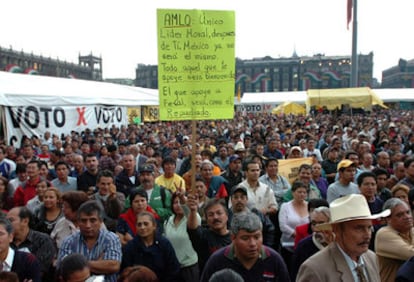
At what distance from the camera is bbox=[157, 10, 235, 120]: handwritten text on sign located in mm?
4422

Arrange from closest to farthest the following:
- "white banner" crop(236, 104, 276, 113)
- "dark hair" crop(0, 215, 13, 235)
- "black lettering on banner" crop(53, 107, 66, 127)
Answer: "dark hair" crop(0, 215, 13, 235) → "black lettering on banner" crop(53, 107, 66, 127) → "white banner" crop(236, 104, 276, 113)

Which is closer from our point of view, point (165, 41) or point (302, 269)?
point (302, 269)

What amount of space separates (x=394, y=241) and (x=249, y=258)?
1.17 meters

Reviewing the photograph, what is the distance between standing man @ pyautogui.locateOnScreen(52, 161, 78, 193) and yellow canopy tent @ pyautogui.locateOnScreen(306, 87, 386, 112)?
14969 mm

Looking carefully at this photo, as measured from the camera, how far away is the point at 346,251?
236 centimetres

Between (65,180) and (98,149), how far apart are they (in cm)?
368

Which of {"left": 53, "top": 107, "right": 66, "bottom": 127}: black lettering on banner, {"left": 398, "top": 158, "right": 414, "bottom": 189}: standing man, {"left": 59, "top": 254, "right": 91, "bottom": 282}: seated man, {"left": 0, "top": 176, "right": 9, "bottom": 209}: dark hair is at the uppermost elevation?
{"left": 53, "top": 107, "right": 66, "bottom": 127}: black lettering on banner

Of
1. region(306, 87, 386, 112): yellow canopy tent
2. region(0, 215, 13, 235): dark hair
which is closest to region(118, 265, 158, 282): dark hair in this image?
region(0, 215, 13, 235): dark hair

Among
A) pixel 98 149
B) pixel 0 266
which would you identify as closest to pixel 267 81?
pixel 98 149

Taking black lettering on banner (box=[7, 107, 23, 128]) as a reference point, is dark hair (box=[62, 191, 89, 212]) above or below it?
below

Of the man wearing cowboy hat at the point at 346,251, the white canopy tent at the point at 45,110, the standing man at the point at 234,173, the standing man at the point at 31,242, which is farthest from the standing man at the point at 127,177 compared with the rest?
the white canopy tent at the point at 45,110

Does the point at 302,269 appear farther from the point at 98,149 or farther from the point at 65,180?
the point at 98,149

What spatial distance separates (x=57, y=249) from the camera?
366cm

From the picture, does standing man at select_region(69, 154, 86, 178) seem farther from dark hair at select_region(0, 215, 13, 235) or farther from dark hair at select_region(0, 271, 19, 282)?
dark hair at select_region(0, 271, 19, 282)
